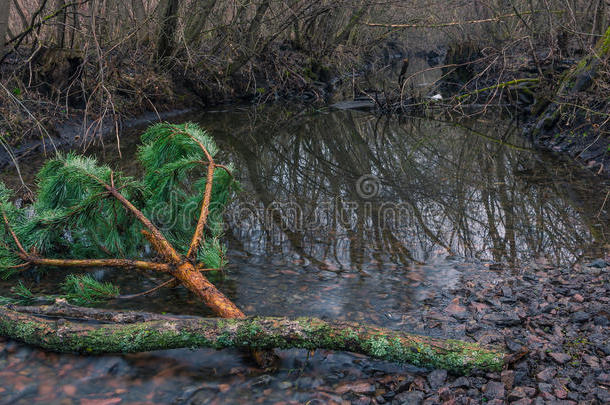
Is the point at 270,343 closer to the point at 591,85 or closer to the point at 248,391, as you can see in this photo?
the point at 248,391

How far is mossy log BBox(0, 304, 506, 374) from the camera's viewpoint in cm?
281

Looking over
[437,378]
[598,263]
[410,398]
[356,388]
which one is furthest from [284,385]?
[598,263]

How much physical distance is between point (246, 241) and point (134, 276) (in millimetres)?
1239

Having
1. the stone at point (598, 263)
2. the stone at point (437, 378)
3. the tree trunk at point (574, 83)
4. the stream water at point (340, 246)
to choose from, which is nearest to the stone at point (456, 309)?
the stream water at point (340, 246)

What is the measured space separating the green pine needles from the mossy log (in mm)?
562

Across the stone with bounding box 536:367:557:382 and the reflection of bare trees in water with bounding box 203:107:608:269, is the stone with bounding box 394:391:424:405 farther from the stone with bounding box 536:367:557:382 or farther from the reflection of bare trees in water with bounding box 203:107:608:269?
the reflection of bare trees in water with bounding box 203:107:608:269

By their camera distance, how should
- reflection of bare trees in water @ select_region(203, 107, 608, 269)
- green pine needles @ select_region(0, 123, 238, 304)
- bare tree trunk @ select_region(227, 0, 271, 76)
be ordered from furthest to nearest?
bare tree trunk @ select_region(227, 0, 271, 76) → reflection of bare trees in water @ select_region(203, 107, 608, 269) → green pine needles @ select_region(0, 123, 238, 304)

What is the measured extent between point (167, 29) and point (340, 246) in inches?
350

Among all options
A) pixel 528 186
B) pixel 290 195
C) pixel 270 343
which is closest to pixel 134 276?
pixel 270 343

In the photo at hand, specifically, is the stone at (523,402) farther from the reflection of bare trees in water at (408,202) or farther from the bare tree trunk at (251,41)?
the bare tree trunk at (251,41)

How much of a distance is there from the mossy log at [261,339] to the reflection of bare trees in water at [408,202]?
184 cm

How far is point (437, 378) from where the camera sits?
2770mm

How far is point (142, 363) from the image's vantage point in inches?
119

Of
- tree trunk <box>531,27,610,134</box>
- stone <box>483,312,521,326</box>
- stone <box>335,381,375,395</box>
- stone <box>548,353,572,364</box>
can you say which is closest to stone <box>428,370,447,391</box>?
stone <box>335,381,375,395</box>
